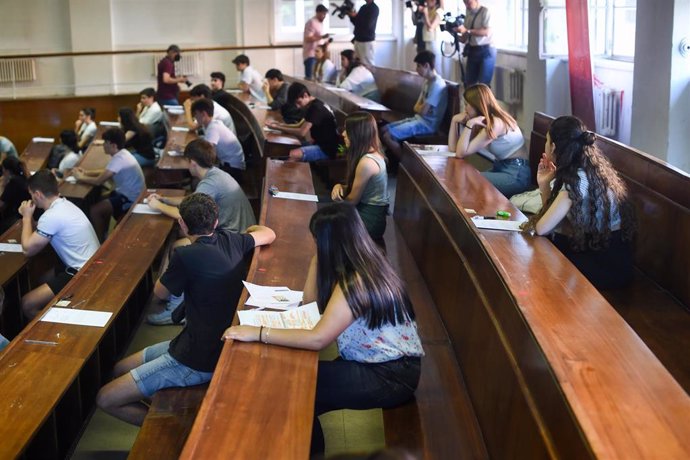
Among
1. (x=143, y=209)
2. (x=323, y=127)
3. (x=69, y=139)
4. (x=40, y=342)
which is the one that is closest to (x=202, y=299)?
(x=40, y=342)

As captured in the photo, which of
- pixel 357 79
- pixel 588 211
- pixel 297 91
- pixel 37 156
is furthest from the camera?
pixel 37 156

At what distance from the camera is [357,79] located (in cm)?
1062

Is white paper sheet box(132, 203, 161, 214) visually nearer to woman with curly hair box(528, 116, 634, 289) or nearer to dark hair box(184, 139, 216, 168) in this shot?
dark hair box(184, 139, 216, 168)

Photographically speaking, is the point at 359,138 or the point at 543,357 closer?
the point at 543,357

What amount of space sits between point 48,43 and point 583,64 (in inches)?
451

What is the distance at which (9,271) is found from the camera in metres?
5.46

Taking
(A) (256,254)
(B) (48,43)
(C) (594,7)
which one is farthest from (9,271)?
(B) (48,43)

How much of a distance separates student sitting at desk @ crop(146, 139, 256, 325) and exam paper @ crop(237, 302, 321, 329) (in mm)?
2142

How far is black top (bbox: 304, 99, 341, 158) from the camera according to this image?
25.7 feet

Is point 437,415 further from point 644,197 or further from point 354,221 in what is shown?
point 644,197

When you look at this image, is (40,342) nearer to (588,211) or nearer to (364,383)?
(364,383)

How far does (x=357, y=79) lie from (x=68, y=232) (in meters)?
5.68

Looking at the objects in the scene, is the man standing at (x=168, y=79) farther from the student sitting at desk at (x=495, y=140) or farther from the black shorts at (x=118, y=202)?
the student sitting at desk at (x=495, y=140)

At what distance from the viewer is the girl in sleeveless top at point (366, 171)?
17.8 feet
